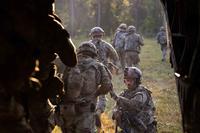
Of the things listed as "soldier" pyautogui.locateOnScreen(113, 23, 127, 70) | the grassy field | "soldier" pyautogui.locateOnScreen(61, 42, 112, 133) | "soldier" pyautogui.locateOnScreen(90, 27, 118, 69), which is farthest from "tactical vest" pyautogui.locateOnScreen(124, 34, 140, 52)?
"soldier" pyautogui.locateOnScreen(61, 42, 112, 133)

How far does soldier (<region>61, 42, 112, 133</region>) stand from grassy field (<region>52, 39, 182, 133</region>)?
3520 mm

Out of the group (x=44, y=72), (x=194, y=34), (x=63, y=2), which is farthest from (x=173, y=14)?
(x=63, y=2)

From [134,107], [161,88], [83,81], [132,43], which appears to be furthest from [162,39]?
[83,81]

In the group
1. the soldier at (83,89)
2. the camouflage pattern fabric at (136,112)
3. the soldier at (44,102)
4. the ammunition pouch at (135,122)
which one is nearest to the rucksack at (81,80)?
the soldier at (83,89)

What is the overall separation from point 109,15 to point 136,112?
3482 cm

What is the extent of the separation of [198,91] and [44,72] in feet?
6.09

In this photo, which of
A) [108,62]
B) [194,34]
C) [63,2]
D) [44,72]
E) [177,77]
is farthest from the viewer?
[63,2]

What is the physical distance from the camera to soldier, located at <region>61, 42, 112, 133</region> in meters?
8.73

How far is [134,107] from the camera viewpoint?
10.1 m

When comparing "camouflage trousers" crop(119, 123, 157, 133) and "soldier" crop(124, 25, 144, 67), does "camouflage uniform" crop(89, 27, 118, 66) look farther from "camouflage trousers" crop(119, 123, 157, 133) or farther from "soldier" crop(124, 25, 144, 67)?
"soldier" crop(124, 25, 144, 67)

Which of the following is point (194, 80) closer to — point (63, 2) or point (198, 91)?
point (198, 91)

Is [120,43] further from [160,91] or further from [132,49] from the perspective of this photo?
[160,91]

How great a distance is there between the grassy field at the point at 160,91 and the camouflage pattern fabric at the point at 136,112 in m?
2.61

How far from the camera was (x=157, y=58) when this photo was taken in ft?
101
